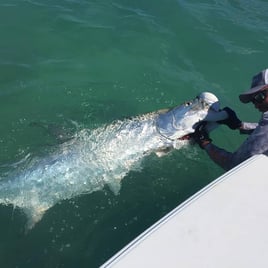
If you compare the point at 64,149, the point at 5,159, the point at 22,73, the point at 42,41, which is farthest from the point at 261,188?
the point at 42,41

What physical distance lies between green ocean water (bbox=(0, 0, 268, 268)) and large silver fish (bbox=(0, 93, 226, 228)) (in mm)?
71

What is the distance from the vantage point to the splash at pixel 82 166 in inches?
182

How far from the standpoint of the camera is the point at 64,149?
483cm

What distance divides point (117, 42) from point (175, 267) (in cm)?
579

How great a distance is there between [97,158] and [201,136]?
3.79 ft

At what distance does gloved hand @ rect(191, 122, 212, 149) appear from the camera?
4507mm

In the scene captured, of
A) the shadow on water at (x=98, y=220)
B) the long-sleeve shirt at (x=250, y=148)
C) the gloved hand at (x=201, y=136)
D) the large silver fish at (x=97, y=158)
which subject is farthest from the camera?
the large silver fish at (x=97, y=158)

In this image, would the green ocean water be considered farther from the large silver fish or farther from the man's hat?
the man's hat

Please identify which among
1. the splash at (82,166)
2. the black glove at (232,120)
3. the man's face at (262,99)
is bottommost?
the splash at (82,166)

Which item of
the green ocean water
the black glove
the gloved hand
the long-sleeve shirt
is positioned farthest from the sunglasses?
the green ocean water

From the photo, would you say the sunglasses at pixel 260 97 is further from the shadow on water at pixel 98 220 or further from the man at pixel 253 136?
the shadow on water at pixel 98 220

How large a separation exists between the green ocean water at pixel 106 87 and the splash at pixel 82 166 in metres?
0.07

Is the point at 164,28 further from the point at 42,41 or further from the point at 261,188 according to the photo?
the point at 261,188

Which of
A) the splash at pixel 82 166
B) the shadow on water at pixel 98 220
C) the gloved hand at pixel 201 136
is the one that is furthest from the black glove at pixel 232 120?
the shadow on water at pixel 98 220
